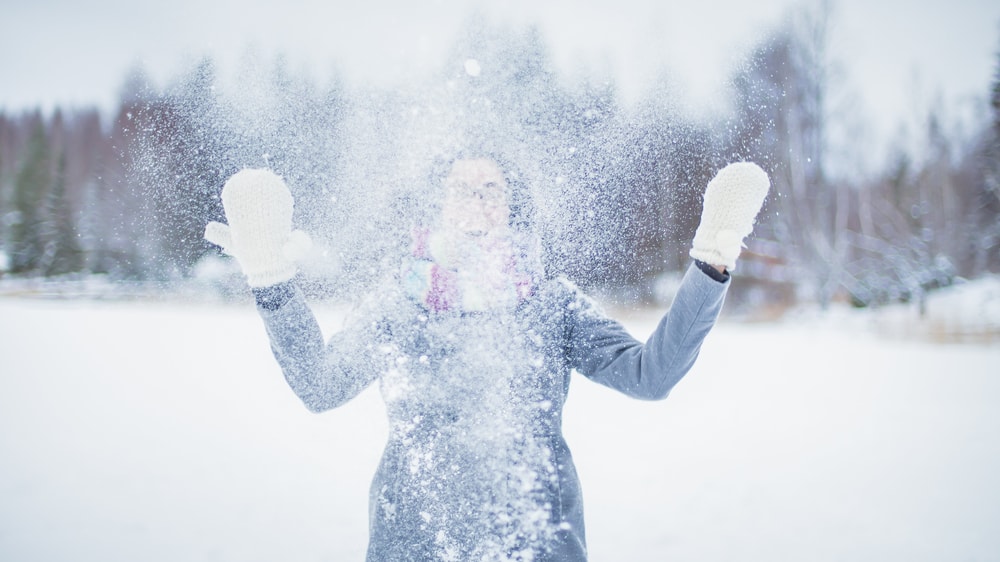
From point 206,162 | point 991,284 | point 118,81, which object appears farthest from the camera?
point 991,284

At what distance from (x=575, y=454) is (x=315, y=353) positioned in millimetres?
2310

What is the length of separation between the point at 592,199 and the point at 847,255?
8458mm

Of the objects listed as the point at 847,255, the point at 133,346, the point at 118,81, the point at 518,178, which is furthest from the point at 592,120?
the point at 847,255

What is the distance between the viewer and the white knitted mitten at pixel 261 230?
77 cm

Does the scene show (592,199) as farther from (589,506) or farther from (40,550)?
(40,550)

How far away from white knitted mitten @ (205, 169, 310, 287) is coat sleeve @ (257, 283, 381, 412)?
3cm

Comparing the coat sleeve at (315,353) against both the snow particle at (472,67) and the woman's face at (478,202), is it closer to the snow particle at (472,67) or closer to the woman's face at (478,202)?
the woman's face at (478,202)

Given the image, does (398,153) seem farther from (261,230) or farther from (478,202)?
(261,230)

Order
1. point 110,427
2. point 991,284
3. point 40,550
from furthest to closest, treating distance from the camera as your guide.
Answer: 1. point 991,284
2. point 110,427
3. point 40,550

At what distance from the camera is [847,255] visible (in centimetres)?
818

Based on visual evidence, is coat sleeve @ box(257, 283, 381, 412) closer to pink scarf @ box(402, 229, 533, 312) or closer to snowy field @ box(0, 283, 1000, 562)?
pink scarf @ box(402, 229, 533, 312)

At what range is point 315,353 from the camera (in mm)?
793

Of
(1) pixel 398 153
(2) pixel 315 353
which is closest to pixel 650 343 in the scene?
(2) pixel 315 353

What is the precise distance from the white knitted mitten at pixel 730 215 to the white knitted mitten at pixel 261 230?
0.57 meters
